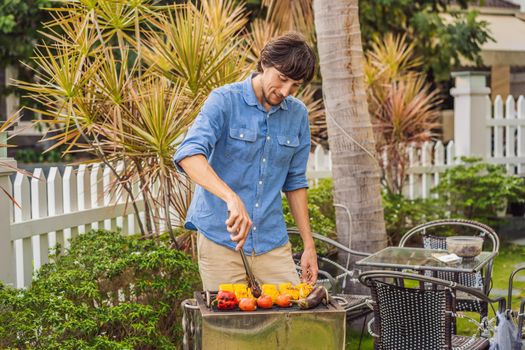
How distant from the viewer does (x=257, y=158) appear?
3727 millimetres

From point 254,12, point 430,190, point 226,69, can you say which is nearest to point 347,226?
point 226,69

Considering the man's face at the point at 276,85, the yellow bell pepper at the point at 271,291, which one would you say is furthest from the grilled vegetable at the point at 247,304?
the man's face at the point at 276,85

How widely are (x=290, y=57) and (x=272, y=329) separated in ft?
3.69

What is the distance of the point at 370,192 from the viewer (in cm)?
638

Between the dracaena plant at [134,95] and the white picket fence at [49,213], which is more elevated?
the dracaena plant at [134,95]

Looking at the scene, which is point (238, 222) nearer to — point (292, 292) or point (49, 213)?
point (292, 292)

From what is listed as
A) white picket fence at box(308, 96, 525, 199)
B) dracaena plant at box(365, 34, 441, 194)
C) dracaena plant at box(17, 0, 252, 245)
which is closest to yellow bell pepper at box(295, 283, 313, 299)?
dracaena plant at box(17, 0, 252, 245)

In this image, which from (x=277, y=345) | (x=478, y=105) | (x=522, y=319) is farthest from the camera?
(x=478, y=105)

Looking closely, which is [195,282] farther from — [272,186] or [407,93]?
[407,93]

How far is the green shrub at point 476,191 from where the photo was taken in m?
9.19

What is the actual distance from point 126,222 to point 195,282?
5.33 feet

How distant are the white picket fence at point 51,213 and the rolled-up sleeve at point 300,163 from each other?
5.13 feet

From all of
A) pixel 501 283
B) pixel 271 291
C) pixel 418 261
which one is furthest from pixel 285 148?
pixel 501 283

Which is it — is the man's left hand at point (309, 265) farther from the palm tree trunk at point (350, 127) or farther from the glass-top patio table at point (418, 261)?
the palm tree trunk at point (350, 127)
